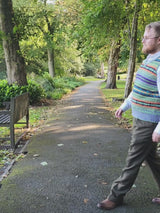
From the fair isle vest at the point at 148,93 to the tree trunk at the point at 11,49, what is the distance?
919cm

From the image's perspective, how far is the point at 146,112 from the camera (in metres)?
2.48

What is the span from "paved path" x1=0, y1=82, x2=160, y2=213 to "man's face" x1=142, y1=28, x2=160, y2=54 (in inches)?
74.6

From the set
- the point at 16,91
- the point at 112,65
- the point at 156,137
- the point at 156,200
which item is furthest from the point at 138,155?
the point at 112,65

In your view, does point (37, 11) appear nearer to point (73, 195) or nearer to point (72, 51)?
point (72, 51)

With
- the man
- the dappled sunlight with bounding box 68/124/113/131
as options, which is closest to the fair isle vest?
the man

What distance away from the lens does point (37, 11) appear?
72.1 ft

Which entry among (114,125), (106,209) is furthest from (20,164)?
(114,125)

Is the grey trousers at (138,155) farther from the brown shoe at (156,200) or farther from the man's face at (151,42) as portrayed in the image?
the man's face at (151,42)

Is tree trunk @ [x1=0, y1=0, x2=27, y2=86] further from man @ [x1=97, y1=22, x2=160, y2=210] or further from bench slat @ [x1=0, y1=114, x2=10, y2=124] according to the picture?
man @ [x1=97, y1=22, x2=160, y2=210]

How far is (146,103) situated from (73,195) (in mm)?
1618

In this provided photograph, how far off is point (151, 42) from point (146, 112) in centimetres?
73

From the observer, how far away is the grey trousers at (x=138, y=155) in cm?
250

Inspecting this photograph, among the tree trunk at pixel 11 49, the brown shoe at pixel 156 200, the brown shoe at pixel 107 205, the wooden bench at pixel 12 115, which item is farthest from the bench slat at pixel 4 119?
the tree trunk at pixel 11 49

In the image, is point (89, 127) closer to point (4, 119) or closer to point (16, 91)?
point (4, 119)
